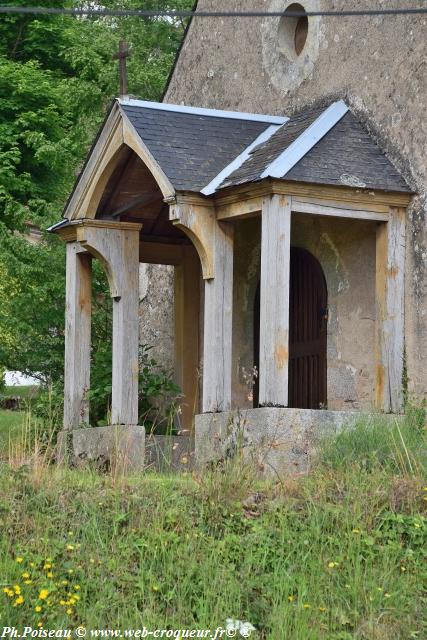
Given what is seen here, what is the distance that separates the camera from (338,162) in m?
12.8

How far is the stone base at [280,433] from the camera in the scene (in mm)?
11812

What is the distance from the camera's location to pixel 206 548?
29.6 feet

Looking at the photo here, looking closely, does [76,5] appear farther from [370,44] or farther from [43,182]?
[370,44]

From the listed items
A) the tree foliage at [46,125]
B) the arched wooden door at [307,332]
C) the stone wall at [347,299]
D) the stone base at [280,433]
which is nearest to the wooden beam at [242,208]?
the stone wall at [347,299]

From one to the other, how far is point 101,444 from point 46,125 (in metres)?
9.77

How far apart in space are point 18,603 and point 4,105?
14877 mm

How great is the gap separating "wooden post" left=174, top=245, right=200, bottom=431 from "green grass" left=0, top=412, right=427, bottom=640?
221 inches

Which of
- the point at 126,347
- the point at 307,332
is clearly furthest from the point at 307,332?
the point at 126,347

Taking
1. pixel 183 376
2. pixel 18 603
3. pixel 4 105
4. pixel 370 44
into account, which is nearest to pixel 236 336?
pixel 183 376

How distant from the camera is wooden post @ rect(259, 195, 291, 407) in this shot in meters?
12.2

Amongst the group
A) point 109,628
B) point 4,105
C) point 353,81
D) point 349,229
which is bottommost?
point 109,628

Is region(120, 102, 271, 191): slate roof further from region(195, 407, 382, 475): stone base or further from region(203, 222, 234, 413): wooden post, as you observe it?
region(195, 407, 382, 475): stone base

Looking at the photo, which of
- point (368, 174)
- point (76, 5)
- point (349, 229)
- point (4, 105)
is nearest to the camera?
point (368, 174)

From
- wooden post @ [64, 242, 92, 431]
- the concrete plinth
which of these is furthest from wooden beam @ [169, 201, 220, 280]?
wooden post @ [64, 242, 92, 431]
